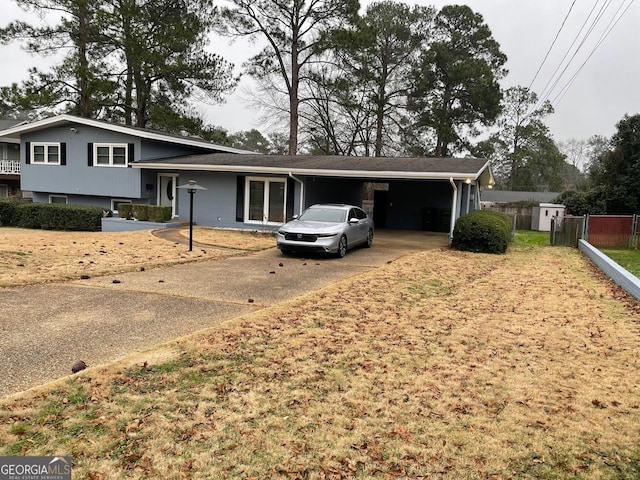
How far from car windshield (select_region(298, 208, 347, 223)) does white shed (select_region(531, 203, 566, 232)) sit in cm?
2474

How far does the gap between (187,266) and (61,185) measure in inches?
552

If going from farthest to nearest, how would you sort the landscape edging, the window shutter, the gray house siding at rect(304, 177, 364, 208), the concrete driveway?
the window shutter < the gray house siding at rect(304, 177, 364, 208) < the landscape edging < the concrete driveway

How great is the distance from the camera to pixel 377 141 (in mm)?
33531

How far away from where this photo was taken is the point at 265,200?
18203mm

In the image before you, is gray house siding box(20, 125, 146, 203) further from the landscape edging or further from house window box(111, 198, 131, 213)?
the landscape edging

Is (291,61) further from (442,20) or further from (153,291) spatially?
(153,291)

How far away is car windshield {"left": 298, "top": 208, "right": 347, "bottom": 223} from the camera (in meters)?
13.0

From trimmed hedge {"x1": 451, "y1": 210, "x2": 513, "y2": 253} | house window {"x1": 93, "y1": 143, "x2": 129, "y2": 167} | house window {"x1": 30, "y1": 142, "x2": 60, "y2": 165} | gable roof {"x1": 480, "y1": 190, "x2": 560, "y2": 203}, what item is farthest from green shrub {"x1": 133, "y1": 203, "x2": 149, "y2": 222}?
gable roof {"x1": 480, "y1": 190, "x2": 560, "y2": 203}

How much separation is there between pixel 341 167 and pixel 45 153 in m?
13.6

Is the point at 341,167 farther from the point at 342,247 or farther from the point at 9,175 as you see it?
the point at 9,175

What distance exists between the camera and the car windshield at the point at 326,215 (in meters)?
13.0

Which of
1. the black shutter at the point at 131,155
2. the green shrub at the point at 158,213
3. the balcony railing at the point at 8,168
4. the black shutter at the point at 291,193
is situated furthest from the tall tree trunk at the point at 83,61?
the black shutter at the point at 291,193

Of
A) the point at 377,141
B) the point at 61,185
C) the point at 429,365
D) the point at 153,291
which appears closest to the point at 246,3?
the point at 377,141

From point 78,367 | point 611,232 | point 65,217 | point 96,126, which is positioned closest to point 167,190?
point 96,126
